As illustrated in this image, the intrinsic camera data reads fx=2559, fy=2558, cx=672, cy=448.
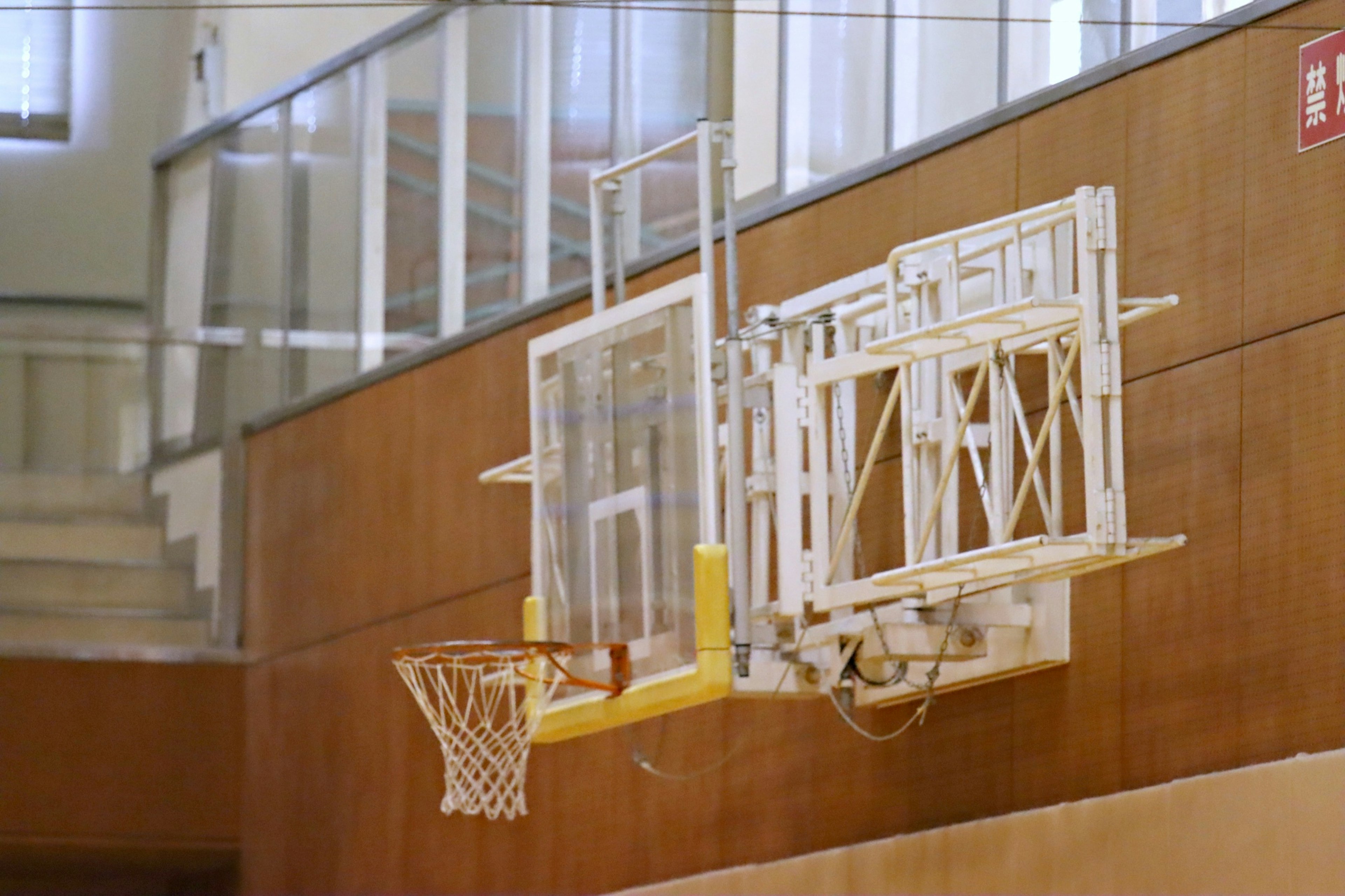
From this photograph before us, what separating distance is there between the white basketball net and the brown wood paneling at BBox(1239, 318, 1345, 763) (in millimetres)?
2262

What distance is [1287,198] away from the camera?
24.7ft

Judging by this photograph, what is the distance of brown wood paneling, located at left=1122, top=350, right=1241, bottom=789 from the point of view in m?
7.63

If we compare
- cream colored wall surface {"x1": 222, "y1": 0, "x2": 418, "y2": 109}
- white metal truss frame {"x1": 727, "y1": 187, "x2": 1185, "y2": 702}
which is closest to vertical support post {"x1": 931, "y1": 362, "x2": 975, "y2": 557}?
white metal truss frame {"x1": 727, "y1": 187, "x2": 1185, "y2": 702}

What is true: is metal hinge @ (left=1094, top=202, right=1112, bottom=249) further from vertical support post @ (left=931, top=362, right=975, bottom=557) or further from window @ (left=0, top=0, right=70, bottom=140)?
window @ (left=0, top=0, right=70, bottom=140)

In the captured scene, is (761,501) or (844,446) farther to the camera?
(761,501)

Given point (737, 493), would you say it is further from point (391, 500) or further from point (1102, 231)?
point (391, 500)

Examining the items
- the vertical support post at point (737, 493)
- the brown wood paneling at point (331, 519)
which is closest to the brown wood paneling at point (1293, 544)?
the vertical support post at point (737, 493)

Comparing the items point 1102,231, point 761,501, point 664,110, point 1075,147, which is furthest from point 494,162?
point 1102,231

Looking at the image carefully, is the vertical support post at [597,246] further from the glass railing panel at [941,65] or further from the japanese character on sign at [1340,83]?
the japanese character on sign at [1340,83]

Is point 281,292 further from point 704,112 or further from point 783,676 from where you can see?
point 783,676

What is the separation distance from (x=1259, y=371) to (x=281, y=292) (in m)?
7.34

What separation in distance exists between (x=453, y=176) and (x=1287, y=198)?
238 inches

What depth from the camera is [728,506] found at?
8.12m

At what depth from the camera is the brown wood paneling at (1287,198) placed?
24.1 ft
